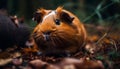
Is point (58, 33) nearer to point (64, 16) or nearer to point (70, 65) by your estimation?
point (64, 16)

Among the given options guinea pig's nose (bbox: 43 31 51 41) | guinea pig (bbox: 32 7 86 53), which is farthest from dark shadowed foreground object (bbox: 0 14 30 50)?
guinea pig's nose (bbox: 43 31 51 41)

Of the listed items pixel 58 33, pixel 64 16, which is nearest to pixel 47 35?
pixel 58 33

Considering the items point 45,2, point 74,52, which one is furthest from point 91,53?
point 45,2

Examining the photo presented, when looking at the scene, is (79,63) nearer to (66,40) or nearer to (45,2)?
(66,40)

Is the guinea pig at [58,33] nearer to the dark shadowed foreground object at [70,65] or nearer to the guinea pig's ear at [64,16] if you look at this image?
the guinea pig's ear at [64,16]

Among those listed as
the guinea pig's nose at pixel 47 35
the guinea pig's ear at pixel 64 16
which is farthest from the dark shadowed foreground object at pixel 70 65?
the guinea pig's ear at pixel 64 16

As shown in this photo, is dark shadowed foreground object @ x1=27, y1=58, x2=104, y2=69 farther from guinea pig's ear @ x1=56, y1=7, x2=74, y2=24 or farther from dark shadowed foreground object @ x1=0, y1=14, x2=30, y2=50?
dark shadowed foreground object @ x1=0, y1=14, x2=30, y2=50

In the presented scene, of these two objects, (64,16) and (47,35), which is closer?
(47,35)
